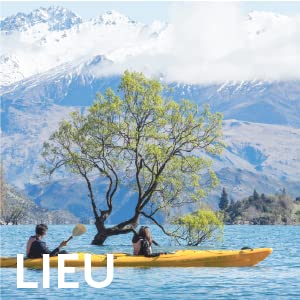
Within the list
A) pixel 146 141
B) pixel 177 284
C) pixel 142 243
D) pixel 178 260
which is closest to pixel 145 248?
pixel 142 243

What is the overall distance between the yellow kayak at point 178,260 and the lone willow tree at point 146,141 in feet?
61.9

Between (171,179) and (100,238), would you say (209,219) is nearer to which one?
(171,179)

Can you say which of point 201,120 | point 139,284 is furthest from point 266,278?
point 201,120

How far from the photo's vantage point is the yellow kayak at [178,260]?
4828 centimetres

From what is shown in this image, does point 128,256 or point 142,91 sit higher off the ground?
point 142,91

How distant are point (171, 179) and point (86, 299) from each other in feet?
114

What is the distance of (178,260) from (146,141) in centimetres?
2245

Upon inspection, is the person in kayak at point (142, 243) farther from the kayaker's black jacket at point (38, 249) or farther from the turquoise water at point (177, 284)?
the kayaker's black jacket at point (38, 249)

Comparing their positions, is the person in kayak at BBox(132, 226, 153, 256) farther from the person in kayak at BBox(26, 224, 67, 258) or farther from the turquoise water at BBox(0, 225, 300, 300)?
the person in kayak at BBox(26, 224, 67, 258)

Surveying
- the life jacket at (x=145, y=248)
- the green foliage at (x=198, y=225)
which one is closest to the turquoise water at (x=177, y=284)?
the life jacket at (x=145, y=248)

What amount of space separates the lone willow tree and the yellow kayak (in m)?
18.9

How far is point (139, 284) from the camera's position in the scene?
137ft

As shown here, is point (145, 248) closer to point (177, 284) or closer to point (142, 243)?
point (142, 243)

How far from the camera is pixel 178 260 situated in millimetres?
49469
